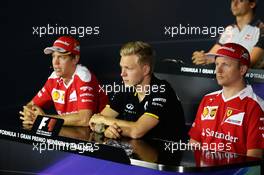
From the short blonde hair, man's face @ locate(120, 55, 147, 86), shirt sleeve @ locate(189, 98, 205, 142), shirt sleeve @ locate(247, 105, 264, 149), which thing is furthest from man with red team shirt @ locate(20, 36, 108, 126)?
shirt sleeve @ locate(247, 105, 264, 149)

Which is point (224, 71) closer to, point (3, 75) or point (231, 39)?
point (231, 39)

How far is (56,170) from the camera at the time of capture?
4.65m

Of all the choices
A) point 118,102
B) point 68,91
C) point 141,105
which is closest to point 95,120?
point 118,102

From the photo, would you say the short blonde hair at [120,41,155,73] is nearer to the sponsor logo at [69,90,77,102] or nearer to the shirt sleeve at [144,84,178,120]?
the shirt sleeve at [144,84,178,120]

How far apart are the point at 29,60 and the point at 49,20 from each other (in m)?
0.33

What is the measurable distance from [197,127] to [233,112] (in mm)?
280

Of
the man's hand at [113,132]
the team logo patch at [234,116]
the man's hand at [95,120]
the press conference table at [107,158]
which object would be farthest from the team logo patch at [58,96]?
the team logo patch at [234,116]

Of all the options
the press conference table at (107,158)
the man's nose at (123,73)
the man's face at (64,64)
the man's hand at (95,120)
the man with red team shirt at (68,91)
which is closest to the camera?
the press conference table at (107,158)

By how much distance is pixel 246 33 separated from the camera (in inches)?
165

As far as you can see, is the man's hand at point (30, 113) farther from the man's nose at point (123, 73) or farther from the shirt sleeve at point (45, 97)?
the man's nose at point (123, 73)

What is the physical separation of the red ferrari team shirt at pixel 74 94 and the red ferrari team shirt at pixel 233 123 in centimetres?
87

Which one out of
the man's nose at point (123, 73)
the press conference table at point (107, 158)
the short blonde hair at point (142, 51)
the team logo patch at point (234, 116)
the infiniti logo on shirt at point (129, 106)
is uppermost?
the short blonde hair at point (142, 51)

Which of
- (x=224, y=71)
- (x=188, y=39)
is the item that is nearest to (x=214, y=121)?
(x=224, y=71)

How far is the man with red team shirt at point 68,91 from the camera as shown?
476 centimetres
